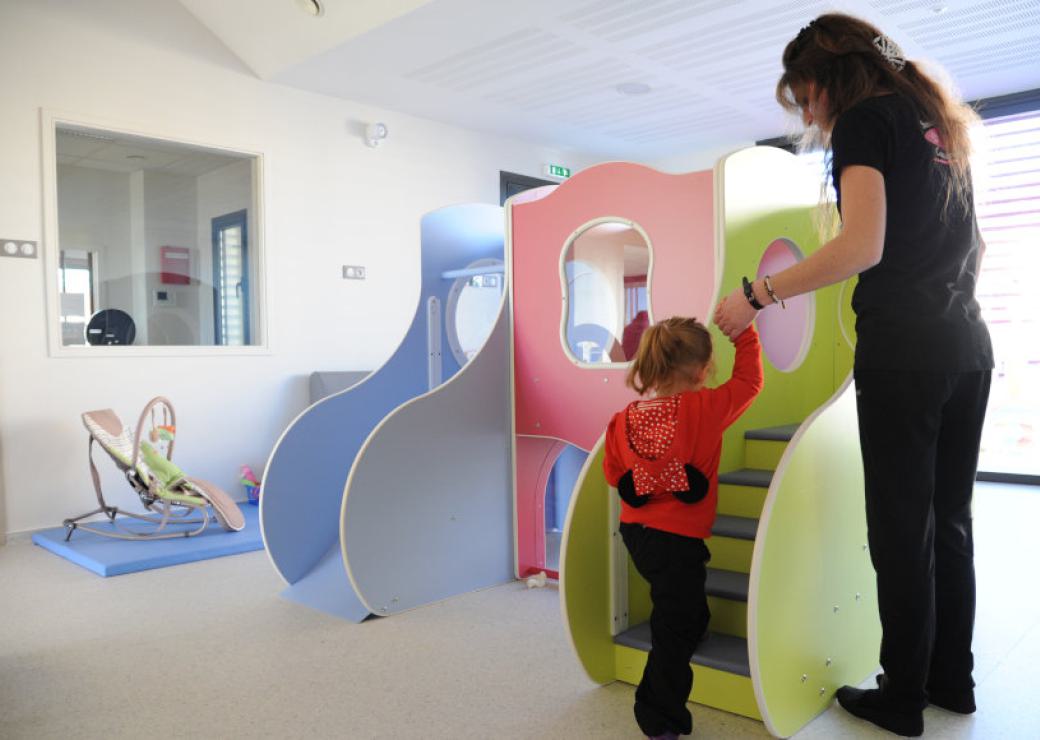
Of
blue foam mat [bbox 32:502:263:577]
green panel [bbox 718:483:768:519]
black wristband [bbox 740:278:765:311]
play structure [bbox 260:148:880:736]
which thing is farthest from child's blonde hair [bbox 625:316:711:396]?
blue foam mat [bbox 32:502:263:577]

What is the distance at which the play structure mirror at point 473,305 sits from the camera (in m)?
3.90

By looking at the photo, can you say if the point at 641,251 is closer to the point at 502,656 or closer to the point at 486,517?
the point at 486,517

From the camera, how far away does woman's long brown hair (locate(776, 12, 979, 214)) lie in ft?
6.06

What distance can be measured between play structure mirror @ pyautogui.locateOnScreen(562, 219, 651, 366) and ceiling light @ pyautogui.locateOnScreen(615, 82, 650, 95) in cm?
256

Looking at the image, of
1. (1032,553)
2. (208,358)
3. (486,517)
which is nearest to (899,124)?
(486,517)

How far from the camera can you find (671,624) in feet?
6.15

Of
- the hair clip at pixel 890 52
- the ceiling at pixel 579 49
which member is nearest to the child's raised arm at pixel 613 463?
the hair clip at pixel 890 52

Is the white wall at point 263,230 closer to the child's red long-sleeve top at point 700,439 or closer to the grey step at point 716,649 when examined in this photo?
the grey step at point 716,649

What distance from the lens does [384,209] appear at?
5.86 meters

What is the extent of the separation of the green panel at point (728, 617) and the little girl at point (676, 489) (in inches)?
14.1

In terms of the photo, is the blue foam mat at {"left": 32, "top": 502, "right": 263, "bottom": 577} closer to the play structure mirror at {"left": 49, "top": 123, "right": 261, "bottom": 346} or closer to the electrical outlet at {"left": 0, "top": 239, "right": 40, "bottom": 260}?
the play structure mirror at {"left": 49, "top": 123, "right": 261, "bottom": 346}

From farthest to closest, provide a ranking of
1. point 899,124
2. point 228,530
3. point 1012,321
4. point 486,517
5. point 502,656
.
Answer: point 1012,321 < point 228,530 < point 486,517 < point 502,656 < point 899,124

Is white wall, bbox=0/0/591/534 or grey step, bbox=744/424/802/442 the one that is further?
white wall, bbox=0/0/591/534

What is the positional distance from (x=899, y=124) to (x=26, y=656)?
9.12 ft
